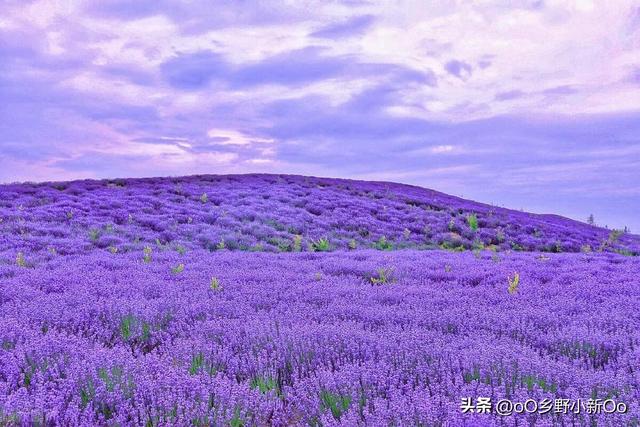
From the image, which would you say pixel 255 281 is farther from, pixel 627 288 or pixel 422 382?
pixel 627 288

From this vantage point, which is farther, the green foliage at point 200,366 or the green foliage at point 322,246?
the green foliage at point 322,246

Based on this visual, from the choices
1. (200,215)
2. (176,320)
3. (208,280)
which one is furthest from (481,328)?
(200,215)

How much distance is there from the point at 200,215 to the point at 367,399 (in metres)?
16.2

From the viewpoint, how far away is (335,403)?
10.2 ft

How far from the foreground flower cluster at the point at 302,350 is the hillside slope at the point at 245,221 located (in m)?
6.17

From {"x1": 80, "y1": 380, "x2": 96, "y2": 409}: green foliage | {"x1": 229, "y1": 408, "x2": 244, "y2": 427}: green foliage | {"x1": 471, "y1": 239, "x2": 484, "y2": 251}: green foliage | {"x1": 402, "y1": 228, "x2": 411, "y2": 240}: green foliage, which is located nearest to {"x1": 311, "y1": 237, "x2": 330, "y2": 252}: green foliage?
{"x1": 402, "y1": 228, "x2": 411, "y2": 240}: green foliage

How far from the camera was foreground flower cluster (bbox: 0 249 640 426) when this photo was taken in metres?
3.00

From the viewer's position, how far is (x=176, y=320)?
17.3 ft

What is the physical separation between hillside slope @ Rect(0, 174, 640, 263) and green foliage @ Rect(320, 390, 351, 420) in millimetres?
9121

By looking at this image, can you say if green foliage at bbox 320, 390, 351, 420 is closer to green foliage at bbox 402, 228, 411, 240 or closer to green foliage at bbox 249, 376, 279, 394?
green foliage at bbox 249, 376, 279, 394

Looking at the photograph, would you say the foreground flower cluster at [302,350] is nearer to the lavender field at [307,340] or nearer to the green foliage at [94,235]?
the lavender field at [307,340]

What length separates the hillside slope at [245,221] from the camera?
14555mm

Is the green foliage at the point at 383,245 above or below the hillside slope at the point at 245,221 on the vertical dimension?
below

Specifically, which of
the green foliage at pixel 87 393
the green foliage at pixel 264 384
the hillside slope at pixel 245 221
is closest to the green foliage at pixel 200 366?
the green foliage at pixel 264 384
